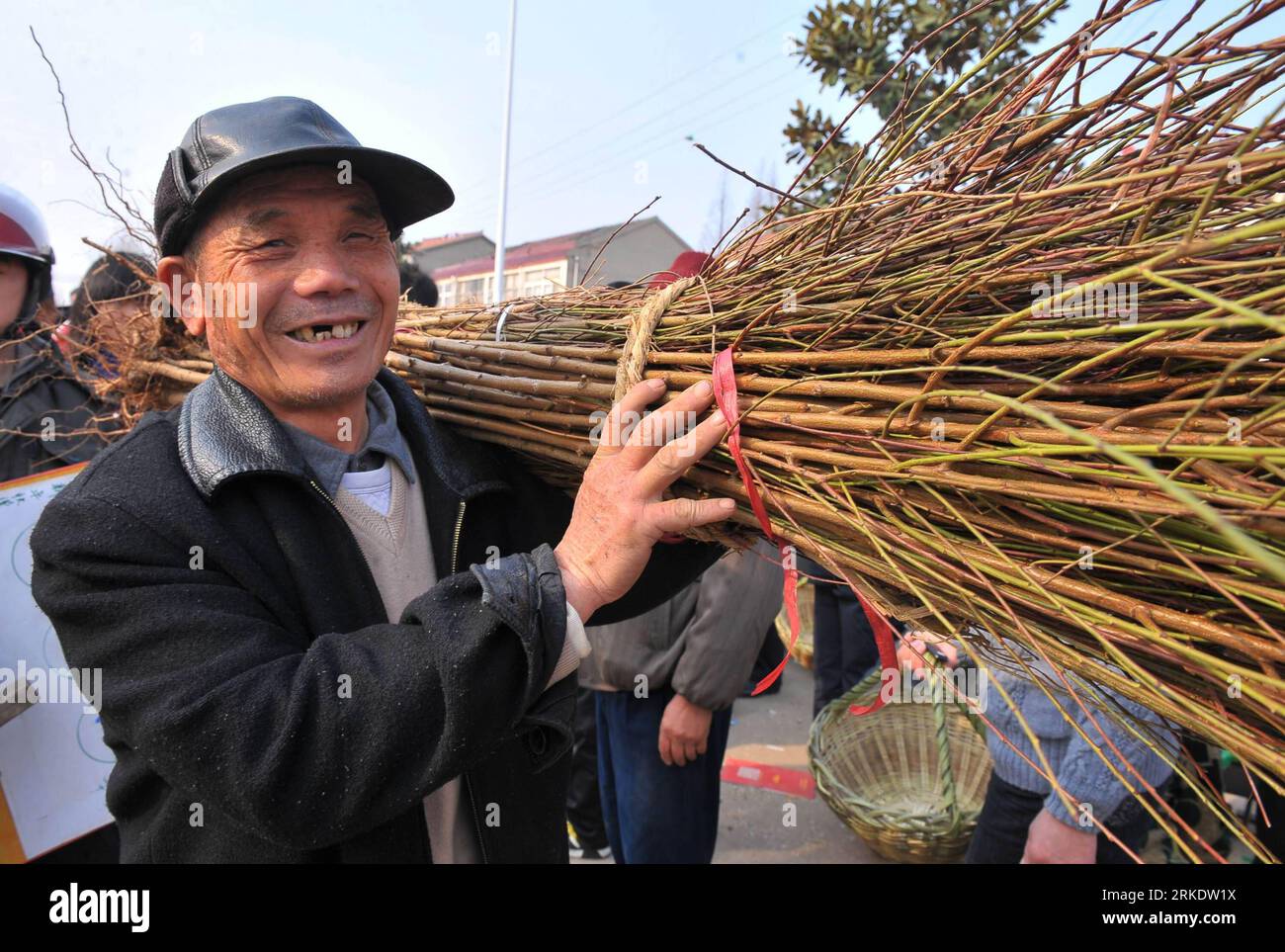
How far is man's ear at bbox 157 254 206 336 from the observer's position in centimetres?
133

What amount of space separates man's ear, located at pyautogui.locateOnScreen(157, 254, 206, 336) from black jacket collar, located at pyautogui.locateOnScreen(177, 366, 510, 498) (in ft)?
0.31

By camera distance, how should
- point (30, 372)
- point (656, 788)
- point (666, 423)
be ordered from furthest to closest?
point (656, 788) < point (30, 372) < point (666, 423)

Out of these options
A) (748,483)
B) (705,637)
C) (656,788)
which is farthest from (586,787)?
(748,483)

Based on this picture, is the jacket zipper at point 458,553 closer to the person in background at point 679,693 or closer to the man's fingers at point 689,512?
the man's fingers at point 689,512

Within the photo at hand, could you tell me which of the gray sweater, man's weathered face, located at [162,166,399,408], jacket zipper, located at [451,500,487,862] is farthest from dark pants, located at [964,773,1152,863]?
man's weathered face, located at [162,166,399,408]

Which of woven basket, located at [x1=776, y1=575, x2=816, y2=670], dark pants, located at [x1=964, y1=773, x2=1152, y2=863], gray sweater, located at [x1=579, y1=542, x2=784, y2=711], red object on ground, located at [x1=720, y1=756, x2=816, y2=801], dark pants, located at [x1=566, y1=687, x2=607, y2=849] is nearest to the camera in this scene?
dark pants, located at [x1=964, y1=773, x2=1152, y2=863]

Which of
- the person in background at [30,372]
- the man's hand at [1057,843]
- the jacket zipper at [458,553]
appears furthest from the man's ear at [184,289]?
the man's hand at [1057,843]

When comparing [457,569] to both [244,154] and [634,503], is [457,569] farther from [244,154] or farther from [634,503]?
[244,154]

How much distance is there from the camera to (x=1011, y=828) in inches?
87.0

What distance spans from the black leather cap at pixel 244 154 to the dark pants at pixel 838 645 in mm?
3455

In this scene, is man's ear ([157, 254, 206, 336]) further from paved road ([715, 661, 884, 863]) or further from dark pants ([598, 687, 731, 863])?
paved road ([715, 661, 884, 863])

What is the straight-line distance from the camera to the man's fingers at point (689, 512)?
3.61ft

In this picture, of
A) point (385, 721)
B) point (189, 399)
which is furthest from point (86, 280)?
point (385, 721)

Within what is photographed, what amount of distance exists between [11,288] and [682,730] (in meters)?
2.44
